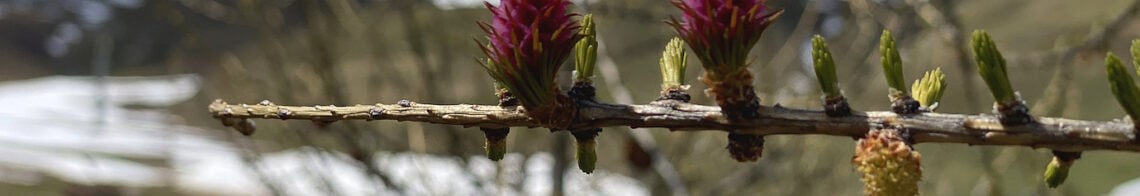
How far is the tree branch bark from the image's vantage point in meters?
0.29

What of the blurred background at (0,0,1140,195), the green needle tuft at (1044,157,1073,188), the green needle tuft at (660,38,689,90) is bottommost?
the green needle tuft at (1044,157,1073,188)

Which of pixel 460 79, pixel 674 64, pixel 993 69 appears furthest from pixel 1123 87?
pixel 460 79

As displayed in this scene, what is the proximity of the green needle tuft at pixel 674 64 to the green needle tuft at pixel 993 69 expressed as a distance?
0.10m

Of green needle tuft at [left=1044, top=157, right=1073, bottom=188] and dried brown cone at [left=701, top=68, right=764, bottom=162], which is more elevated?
dried brown cone at [left=701, top=68, right=764, bottom=162]

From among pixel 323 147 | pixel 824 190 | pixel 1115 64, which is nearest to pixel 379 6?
pixel 323 147

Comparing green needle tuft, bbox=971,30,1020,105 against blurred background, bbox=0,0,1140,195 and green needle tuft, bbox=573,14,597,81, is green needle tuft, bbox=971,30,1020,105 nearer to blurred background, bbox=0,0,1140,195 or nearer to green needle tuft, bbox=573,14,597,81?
green needle tuft, bbox=573,14,597,81

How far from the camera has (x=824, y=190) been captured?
2.59 meters

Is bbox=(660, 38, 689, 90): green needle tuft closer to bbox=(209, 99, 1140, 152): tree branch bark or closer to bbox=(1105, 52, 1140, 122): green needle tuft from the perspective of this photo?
bbox=(209, 99, 1140, 152): tree branch bark

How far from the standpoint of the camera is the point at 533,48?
32 cm

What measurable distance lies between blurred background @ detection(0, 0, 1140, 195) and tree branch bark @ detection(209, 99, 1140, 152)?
63 centimetres

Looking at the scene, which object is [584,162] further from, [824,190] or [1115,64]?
[824,190]

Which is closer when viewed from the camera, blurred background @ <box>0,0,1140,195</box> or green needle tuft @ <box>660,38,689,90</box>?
green needle tuft @ <box>660,38,689,90</box>

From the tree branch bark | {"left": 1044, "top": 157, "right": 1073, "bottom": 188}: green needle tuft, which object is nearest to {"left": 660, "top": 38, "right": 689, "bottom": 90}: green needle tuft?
the tree branch bark

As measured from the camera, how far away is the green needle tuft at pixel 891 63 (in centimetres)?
33
